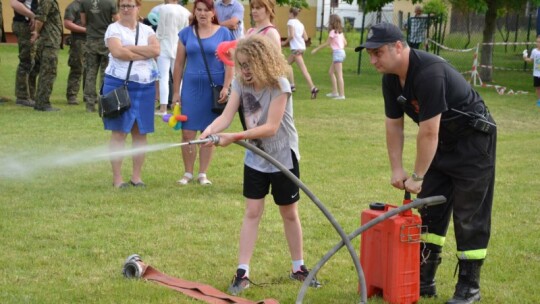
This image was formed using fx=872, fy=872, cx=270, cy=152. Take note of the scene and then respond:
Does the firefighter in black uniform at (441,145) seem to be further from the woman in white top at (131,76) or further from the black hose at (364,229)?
the woman in white top at (131,76)

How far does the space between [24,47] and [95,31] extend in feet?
5.44

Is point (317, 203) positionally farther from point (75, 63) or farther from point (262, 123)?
point (75, 63)

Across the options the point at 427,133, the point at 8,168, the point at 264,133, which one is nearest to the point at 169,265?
the point at 264,133

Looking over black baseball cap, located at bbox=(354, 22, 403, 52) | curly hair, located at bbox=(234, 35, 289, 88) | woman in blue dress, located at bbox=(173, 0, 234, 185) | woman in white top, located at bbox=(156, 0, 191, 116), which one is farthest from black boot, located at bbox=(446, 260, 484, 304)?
woman in white top, located at bbox=(156, 0, 191, 116)

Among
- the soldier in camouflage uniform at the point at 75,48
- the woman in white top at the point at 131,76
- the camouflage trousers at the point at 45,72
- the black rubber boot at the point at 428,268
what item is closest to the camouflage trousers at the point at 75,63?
the soldier in camouflage uniform at the point at 75,48

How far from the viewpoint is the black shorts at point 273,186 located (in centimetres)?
595

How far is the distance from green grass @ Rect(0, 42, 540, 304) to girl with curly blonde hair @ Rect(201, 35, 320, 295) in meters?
0.35

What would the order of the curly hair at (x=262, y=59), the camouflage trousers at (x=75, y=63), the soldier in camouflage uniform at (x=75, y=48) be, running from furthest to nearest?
the camouflage trousers at (x=75, y=63)
the soldier in camouflage uniform at (x=75, y=48)
the curly hair at (x=262, y=59)

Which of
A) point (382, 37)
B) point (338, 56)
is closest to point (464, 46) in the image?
point (338, 56)

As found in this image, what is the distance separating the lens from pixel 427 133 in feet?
17.3

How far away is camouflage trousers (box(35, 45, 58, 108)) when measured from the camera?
48.4ft

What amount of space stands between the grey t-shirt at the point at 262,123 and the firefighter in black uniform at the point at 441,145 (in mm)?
680

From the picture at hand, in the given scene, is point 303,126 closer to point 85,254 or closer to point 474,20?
point 85,254

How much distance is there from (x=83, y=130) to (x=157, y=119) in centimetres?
166
